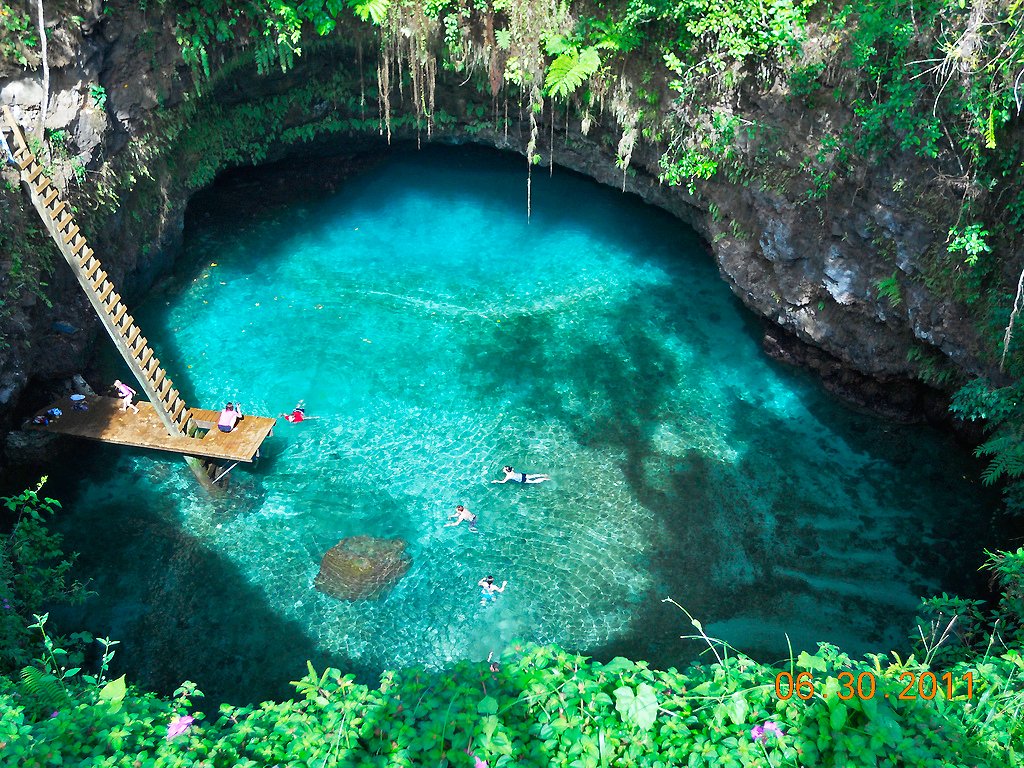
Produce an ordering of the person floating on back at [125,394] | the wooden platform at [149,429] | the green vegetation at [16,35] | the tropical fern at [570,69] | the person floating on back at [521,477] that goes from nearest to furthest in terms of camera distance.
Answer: the green vegetation at [16,35] < the wooden platform at [149,429] < the person floating on back at [521,477] < the person floating on back at [125,394] < the tropical fern at [570,69]

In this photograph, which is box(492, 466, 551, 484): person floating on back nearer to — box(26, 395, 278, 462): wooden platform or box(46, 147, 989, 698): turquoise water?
box(46, 147, 989, 698): turquoise water

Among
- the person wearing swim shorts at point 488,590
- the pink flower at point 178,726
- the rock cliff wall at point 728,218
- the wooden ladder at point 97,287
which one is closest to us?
the pink flower at point 178,726

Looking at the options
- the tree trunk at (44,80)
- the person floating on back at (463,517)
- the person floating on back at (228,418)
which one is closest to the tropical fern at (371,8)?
the tree trunk at (44,80)

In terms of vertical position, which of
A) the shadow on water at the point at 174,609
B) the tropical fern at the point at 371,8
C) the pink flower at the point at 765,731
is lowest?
the shadow on water at the point at 174,609

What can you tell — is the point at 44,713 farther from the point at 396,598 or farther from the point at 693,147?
the point at 693,147

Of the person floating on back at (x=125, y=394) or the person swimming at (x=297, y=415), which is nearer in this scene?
the person floating on back at (x=125, y=394)

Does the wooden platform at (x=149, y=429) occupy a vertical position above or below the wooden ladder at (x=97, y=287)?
below

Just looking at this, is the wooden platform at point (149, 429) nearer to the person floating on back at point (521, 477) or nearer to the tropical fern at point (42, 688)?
the person floating on back at point (521, 477)
